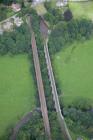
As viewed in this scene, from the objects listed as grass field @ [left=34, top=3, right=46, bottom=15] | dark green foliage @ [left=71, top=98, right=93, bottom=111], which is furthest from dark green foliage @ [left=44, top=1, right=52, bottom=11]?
dark green foliage @ [left=71, top=98, right=93, bottom=111]

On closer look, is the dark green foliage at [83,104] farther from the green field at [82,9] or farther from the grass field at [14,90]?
the green field at [82,9]

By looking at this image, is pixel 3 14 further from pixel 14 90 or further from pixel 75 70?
pixel 75 70

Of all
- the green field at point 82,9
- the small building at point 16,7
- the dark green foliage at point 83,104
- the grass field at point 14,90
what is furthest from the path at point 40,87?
the green field at point 82,9

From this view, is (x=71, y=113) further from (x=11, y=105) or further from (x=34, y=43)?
(x=34, y=43)

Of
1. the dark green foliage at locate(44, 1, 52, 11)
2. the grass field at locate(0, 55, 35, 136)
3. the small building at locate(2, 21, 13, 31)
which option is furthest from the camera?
the dark green foliage at locate(44, 1, 52, 11)

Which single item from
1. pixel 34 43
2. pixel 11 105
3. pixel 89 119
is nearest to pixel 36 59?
pixel 34 43

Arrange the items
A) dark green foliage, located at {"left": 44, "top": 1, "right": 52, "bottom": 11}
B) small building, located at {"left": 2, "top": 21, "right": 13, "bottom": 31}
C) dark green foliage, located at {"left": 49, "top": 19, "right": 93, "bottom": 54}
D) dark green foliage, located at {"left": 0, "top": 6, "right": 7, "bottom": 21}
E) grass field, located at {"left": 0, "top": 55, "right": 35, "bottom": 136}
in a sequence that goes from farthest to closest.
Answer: dark green foliage, located at {"left": 44, "top": 1, "right": 52, "bottom": 11}
dark green foliage, located at {"left": 0, "top": 6, "right": 7, "bottom": 21}
small building, located at {"left": 2, "top": 21, "right": 13, "bottom": 31}
dark green foliage, located at {"left": 49, "top": 19, "right": 93, "bottom": 54}
grass field, located at {"left": 0, "top": 55, "right": 35, "bottom": 136}

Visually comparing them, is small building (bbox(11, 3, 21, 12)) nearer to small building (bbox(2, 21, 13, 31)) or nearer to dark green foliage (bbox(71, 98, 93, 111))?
small building (bbox(2, 21, 13, 31))
